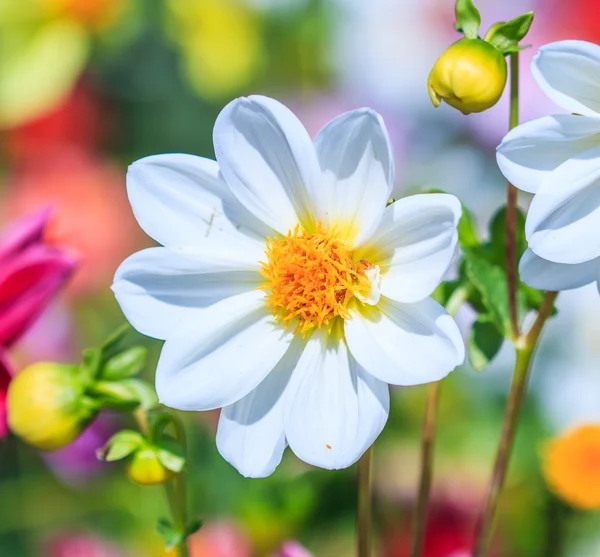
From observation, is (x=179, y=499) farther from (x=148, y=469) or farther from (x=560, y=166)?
(x=560, y=166)

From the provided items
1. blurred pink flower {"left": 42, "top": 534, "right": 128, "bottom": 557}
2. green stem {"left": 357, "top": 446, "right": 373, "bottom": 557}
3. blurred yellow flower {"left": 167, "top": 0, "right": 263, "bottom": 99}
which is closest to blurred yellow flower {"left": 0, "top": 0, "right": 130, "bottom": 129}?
blurred yellow flower {"left": 167, "top": 0, "right": 263, "bottom": 99}

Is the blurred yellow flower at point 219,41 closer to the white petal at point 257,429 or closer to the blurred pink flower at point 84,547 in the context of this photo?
the blurred pink flower at point 84,547

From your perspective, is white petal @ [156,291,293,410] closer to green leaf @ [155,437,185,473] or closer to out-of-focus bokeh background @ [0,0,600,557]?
green leaf @ [155,437,185,473]

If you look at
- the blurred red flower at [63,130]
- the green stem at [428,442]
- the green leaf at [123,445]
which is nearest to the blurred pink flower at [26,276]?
the green leaf at [123,445]

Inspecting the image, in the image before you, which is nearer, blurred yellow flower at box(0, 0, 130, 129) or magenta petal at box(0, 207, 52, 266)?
magenta petal at box(0, 207, 52, 266)

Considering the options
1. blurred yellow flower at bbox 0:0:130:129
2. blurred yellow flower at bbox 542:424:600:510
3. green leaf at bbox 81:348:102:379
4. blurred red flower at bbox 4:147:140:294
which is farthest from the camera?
blurred yellow flower at bbox 0:0:130:129

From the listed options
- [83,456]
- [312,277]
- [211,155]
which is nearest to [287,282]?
[312,277]
